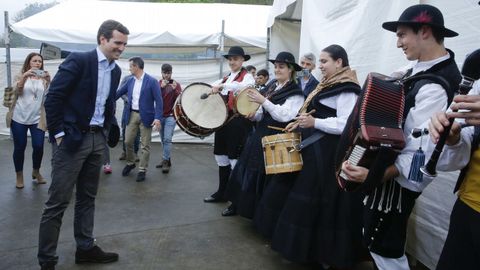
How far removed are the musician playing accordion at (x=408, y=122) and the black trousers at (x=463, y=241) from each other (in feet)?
0.79

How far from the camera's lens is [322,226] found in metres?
3.25

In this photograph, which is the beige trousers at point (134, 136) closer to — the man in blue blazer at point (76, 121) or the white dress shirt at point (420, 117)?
the man in blue blazer at point (76, 121)

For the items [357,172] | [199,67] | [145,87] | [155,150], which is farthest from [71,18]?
[357,172]

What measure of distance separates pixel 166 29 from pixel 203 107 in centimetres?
555

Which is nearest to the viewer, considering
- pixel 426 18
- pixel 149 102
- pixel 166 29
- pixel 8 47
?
pixel 426 18

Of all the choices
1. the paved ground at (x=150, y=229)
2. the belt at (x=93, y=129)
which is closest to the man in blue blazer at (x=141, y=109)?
the paved ground at (x=150, y=229)

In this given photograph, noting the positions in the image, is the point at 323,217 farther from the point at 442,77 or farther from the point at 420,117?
the point at 442,77

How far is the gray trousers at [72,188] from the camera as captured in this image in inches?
122

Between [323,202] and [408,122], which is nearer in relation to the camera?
[408,122]

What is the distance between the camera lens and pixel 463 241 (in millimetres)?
1726

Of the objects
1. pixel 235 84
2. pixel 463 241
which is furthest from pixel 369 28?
pixel 463 241

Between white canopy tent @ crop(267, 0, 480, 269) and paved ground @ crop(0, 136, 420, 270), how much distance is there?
0.66 metres

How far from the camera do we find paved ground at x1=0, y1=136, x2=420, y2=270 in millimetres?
3619

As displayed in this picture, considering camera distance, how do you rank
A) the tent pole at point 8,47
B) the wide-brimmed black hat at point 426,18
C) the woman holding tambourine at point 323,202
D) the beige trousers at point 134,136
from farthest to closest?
the tent pole at point 8,47
the beige trousers at point 134,136
the woman holding tambourine at point 323,202
the wide-brimmed black hat at point 426,18
